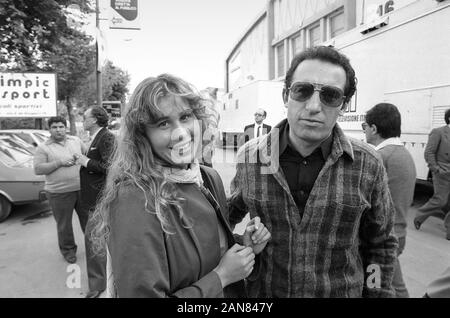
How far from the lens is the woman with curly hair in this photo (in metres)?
1.10

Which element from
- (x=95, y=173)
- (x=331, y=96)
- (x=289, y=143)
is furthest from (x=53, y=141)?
(x=331, y=96)

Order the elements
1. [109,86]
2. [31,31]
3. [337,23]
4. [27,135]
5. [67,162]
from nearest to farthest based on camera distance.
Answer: [67,162] → [27,135] → [31,31] → [337,23] → [109,86]

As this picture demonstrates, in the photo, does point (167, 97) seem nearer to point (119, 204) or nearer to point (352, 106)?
point (119, 204)

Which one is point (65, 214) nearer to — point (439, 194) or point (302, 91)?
point (302, 91)

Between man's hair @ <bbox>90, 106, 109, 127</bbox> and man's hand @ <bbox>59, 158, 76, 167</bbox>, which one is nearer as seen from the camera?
man's hair @ <bbox>90, 106, 109, 127</bbox>

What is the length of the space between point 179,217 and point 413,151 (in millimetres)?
6128

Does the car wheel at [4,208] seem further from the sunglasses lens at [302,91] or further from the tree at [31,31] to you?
the sunglasses lens at [302,91]

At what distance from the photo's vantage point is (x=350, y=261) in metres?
1.53

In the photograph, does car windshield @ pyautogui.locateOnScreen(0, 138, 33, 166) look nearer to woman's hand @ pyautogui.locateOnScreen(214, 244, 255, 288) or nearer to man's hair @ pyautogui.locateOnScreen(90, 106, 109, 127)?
man's hair @ pyautogui.locateOnScreen(90, 106, 109, 127)

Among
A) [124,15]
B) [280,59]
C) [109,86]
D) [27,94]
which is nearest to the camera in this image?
[124,15]

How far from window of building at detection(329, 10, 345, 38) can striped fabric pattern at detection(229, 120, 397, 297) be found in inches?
588

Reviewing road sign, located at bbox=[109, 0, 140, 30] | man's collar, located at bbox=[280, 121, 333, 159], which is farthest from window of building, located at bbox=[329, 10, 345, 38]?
man's collar, located at bbox=[280, 121, 333, 159]

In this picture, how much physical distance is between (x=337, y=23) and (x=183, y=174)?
16239mm

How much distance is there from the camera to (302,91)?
1579mm
